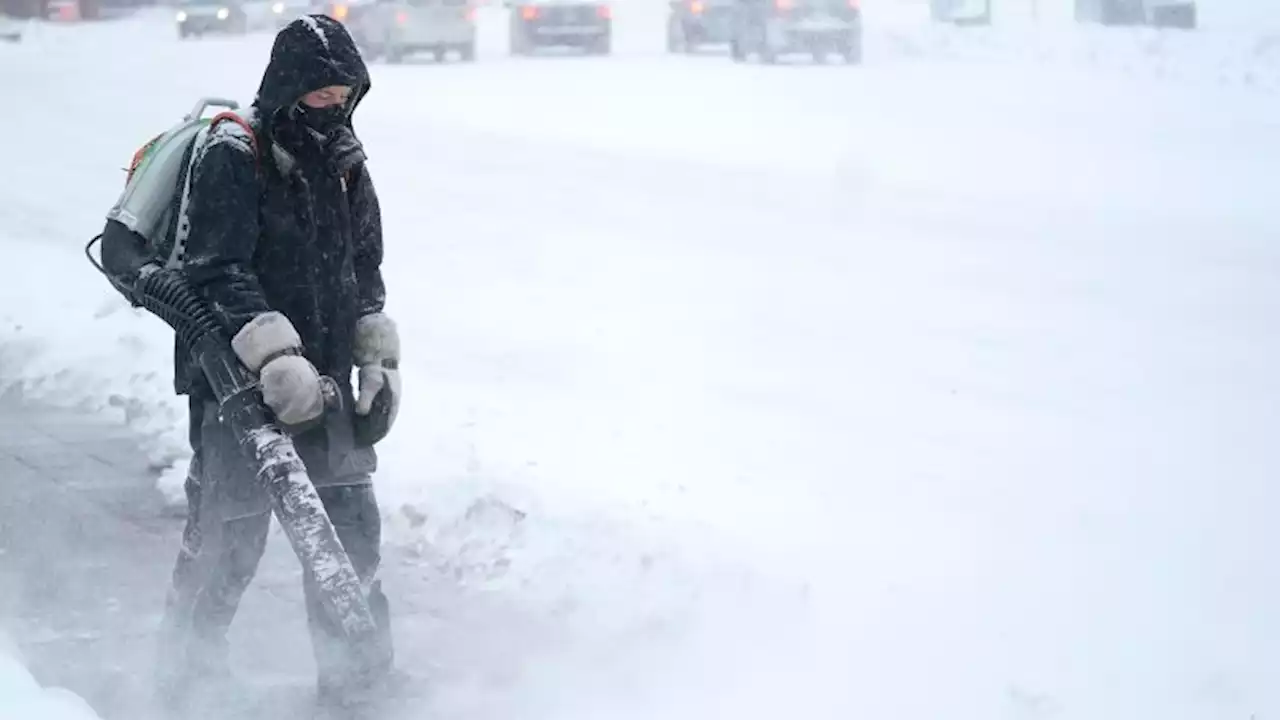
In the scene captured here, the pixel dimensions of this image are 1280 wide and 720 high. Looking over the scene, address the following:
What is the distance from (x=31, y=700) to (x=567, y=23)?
943 inches

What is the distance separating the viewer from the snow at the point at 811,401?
458cm

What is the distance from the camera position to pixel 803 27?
81.3 ft

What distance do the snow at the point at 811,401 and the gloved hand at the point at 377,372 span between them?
2.73 feet

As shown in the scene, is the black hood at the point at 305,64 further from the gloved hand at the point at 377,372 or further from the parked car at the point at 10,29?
the parked car at the point at 10,29

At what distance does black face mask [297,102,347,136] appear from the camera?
12.1 ft

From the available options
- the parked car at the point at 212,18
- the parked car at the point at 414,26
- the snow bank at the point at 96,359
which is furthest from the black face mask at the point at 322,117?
the parked car at the point at 212,18

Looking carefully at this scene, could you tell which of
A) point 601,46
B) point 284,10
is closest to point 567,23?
point 601,46

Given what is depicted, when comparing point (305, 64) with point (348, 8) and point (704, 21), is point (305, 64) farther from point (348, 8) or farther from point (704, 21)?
point (704, 21)

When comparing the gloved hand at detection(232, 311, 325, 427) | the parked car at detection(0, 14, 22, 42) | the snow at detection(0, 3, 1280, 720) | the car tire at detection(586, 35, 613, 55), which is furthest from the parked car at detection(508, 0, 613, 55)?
the gloved hand at detection(232, 311, 325, 427)

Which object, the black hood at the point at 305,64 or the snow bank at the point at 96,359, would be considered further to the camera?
the snow bank at the point at 96,359

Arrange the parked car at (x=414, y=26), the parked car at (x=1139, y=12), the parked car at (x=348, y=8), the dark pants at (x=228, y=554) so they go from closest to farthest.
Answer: the dark pants at (x=228, y=554) → the parked car at (x=414, y=26) → the parked car at (x=348, y=8) → the parked car at (x=1139, y=12)

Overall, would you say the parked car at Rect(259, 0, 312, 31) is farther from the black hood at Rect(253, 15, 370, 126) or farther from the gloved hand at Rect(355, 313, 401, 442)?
the black hood at Rect(253, 15, 370, 126)

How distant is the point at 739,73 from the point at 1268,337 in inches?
606

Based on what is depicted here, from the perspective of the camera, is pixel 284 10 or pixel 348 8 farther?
pixel 284 10
